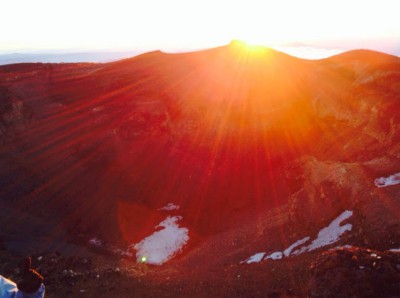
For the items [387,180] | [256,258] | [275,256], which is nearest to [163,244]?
[256,258]

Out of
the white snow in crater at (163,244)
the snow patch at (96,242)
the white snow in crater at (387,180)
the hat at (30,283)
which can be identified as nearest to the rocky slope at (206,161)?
the white snow in crater at (387,180)

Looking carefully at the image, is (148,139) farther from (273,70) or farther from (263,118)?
(273,70)

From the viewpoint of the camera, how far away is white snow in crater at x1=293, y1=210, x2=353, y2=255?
89.5 feet

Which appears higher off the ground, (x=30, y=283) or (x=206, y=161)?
(x=30, y=283)

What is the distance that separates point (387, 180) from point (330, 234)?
326 inches

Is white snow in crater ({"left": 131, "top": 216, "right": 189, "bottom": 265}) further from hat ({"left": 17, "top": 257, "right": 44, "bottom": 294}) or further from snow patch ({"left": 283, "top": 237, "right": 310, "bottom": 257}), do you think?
hat ({"left": 17, "top": 257, "right": 44, "bottom": 294})

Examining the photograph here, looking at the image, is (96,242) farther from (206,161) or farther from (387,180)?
(387,180)

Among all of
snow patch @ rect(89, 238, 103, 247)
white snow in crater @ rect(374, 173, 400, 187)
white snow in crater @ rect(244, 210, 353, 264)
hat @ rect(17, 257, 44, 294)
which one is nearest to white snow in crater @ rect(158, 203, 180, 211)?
snow patch @ rect(89, 238, 103, 247)

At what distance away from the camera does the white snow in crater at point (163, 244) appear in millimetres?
41312

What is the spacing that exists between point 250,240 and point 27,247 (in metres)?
A: 25.0

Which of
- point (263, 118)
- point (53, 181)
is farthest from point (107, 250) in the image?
point (263, 118)

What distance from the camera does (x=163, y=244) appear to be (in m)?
44.2

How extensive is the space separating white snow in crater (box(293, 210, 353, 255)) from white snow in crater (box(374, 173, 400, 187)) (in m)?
4.39

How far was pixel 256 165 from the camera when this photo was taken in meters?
56.7
